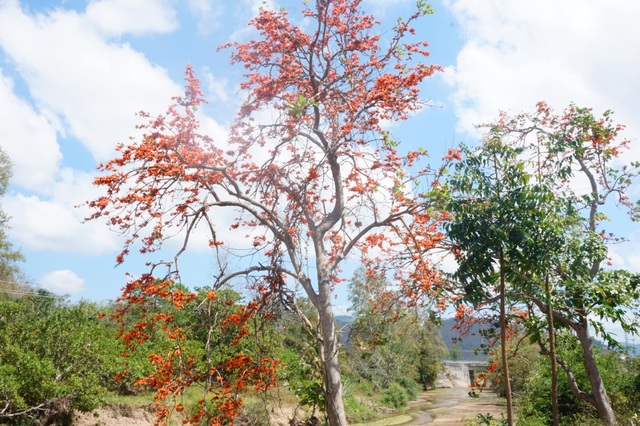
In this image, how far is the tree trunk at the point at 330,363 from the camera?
6977mm

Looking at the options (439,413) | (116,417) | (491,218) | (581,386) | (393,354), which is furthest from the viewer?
(393,354)

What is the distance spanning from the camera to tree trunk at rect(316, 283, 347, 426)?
6.98 meters

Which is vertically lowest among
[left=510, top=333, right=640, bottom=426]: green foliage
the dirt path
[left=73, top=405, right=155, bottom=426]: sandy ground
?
the dirt path

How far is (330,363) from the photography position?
7082 millimetres

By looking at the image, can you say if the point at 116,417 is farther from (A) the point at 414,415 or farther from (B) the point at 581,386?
(A) the point at 414,415

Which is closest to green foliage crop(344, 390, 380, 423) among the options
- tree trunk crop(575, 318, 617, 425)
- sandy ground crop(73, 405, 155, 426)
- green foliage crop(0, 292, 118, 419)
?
sandy ground crop(73, 405, 155, 426)

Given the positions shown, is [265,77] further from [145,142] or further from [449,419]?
[449,419]

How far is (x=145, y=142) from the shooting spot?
256 inches

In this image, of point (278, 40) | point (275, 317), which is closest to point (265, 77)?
point (278, 40)

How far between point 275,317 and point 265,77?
152 inches

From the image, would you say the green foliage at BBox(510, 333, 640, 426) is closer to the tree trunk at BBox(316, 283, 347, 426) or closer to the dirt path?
the dirt path

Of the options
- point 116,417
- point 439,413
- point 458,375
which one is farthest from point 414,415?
point 458,375

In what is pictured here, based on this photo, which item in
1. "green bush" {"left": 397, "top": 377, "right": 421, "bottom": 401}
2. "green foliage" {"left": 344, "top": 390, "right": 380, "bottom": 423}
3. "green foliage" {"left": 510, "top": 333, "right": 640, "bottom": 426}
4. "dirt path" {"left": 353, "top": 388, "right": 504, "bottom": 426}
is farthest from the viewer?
"green bush" {"left": 397, "top": 377, "right": 421, "bottom": 401}

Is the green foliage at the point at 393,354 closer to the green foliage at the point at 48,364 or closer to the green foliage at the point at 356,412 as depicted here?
the green foliage at the point at 356,412
